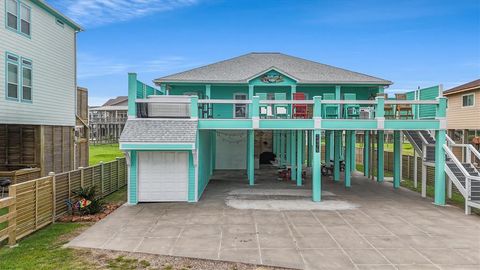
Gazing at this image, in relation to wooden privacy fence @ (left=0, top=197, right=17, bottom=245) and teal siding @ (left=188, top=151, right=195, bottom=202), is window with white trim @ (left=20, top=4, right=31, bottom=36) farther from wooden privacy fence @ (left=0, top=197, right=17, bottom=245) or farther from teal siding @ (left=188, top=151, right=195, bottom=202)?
wooden privacy fence @ (left=0, top=197, right=17, bottom=245)

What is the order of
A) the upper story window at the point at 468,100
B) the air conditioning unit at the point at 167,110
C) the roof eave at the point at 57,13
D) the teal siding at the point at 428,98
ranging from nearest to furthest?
the air conditioning unit at the point at 167,110 < the teal siding at the point at 428,98 < the roof eave at the point at 57,13 < the upper story window at the point at 468,100

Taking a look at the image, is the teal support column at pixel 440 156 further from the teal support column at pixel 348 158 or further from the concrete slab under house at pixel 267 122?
the teal support column at pixel 348 158

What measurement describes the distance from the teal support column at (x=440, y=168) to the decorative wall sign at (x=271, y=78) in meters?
7.71

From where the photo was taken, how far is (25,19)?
559 inches

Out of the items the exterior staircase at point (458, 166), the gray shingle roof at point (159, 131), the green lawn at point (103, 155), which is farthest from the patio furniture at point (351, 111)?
the green lawn at point (103, 155)

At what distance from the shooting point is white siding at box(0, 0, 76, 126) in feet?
43.4

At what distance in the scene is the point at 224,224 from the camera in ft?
31.7

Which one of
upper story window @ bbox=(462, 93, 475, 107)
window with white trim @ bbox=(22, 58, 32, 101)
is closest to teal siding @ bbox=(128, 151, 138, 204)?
window with white trim @ bbox=(22, 58, 32, 101)

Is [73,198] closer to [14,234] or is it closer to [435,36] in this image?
[14,234]

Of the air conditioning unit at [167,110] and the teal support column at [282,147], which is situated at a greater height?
the air conditioning unit at [167,110]

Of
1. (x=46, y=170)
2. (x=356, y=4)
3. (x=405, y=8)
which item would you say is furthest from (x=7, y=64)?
(x=405, y=8)

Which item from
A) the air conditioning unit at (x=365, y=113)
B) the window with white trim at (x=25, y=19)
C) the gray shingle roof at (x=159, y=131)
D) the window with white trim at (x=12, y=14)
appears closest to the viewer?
the gray shingle roof at (x=159, y=131)

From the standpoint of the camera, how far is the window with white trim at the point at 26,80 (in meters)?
14.2

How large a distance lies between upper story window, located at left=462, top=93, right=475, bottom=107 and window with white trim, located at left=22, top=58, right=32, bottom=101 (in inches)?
1054
